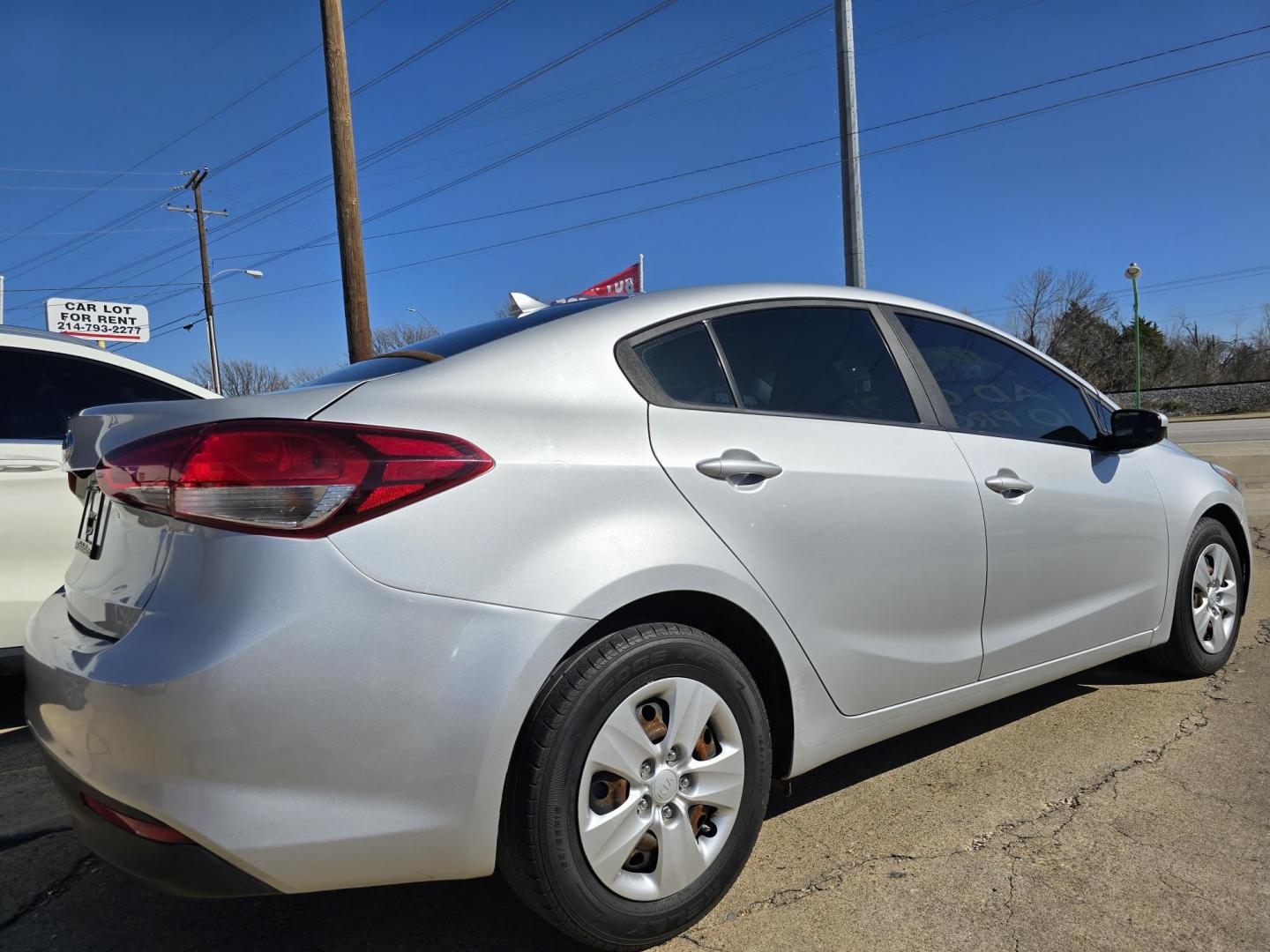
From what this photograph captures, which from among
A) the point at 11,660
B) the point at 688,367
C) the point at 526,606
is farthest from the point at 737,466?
the point at 11,660

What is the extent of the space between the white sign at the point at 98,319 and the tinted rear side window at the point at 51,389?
2356cm

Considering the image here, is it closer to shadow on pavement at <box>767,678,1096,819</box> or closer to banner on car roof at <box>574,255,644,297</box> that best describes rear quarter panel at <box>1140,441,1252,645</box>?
shadow on pavement at <box>767,678,1096,819</box>

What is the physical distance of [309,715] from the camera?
171cm

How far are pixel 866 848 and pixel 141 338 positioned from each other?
92.8ft

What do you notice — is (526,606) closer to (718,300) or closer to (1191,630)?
(718,300)

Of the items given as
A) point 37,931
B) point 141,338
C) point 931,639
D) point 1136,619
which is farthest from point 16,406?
point 141,338

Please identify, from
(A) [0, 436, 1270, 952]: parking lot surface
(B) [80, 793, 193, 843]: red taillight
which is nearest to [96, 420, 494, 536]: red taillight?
(B) [80, 793, 193, 843]: red taillight

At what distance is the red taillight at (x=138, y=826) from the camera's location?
1.71 m

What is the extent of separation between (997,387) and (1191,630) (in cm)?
154

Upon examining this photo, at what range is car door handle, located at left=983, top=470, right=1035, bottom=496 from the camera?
9.50 feet

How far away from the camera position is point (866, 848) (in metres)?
2.61

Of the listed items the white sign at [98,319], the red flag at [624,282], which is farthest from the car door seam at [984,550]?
the white sign at [98,319]

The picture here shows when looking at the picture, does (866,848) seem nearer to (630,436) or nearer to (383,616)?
(630,436)

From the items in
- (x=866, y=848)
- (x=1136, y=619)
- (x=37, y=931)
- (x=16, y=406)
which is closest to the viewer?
(x=37, y=931)
